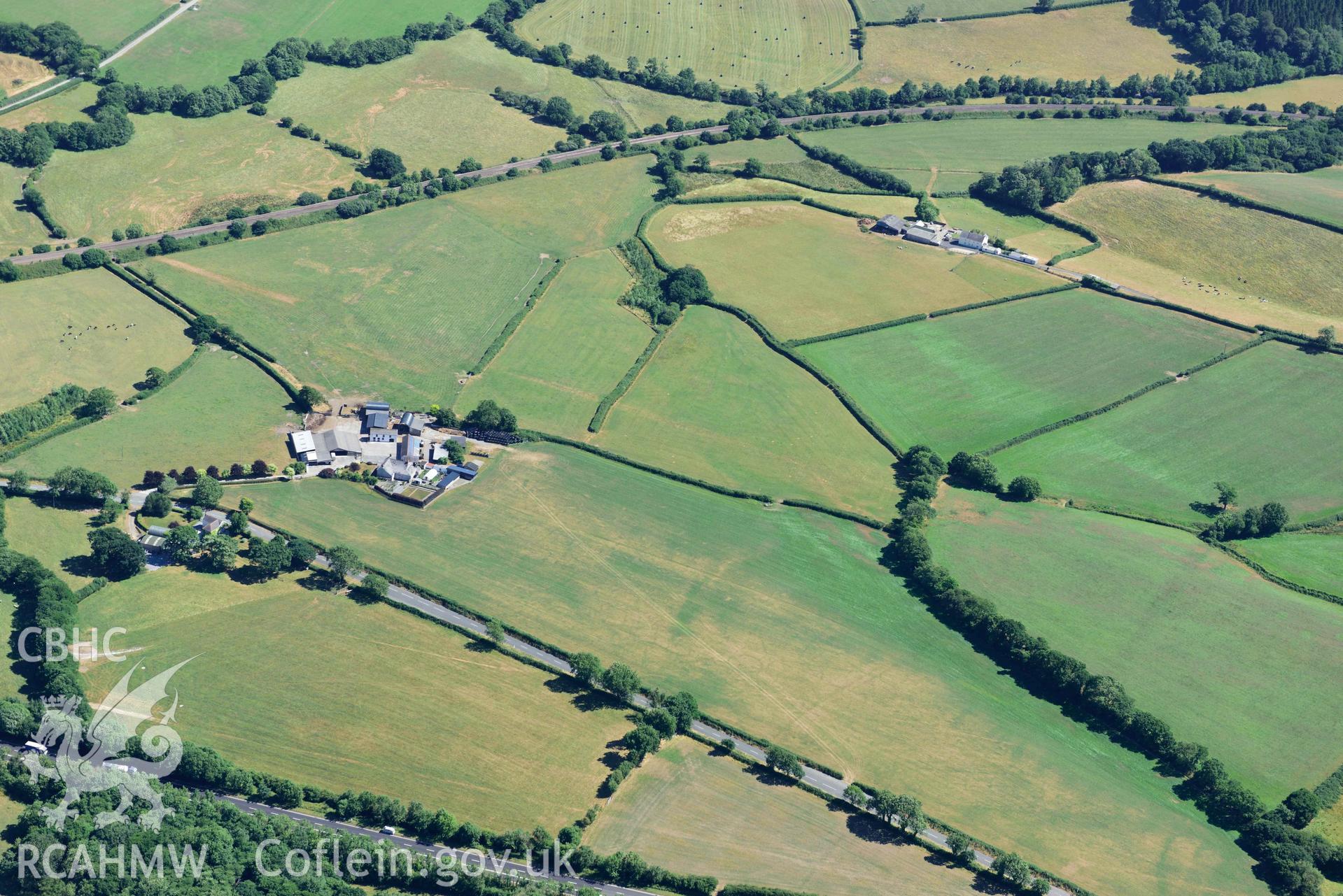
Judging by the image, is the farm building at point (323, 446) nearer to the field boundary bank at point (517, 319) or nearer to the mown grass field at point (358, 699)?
the mown grass field at point (358, 699)

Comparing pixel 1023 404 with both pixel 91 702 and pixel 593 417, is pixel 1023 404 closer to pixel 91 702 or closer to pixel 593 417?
pixel 593 417

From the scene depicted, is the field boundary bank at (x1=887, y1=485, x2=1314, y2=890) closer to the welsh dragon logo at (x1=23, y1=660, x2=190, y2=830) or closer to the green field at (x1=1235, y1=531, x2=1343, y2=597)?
the green field at (x1=1235, y1=531, x2=1343, y2=597)

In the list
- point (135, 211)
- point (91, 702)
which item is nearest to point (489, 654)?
point (91, 702)

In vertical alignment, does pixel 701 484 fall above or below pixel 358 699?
above

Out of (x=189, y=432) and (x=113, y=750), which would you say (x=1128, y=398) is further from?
(x=113, y=750)

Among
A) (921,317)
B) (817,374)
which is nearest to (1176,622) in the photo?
(817,374)

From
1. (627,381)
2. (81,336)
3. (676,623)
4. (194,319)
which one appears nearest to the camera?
(676,623)
